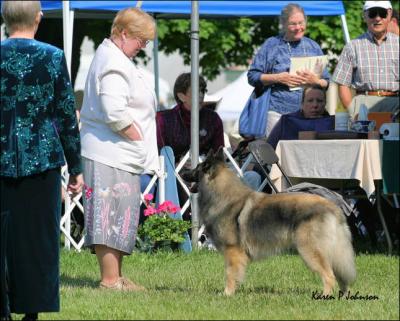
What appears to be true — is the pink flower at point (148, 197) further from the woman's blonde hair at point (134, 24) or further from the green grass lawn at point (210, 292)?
the woman's blonde hair at point (134, 24)

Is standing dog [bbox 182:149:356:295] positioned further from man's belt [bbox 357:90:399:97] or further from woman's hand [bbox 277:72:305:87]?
man's belt [bbox 357:90:399:97]

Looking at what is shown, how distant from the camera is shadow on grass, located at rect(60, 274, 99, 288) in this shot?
261 inches

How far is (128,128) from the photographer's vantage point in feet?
19.6

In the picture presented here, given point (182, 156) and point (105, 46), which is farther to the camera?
point (182, 156)

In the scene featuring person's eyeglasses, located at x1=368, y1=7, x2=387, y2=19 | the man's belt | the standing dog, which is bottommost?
the standing dog

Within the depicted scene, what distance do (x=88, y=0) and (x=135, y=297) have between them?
4512 millimetres

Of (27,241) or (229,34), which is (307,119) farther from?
(229,34)

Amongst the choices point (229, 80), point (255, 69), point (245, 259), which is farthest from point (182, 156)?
point (229, 80)

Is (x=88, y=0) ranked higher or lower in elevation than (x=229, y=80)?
higher

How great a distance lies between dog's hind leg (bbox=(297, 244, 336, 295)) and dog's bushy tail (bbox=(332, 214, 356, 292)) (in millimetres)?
59

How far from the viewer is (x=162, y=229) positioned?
851 centimetres

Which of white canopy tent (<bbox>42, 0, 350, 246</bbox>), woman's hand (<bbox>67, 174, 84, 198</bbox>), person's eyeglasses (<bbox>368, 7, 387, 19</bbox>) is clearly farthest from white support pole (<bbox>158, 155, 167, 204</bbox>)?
woman's hand (<bbox>67, 174, 84, 198</bbox>)

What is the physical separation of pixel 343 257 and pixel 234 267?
712mm

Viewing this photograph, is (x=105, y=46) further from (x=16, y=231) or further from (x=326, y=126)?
(x=326, y=126)
